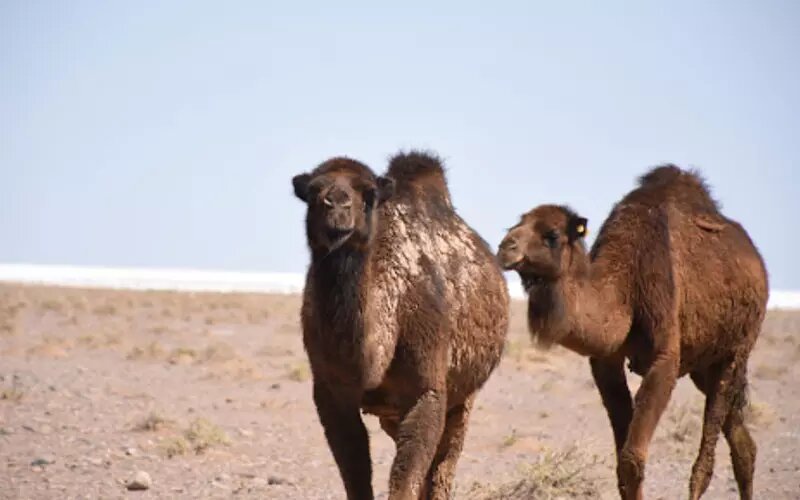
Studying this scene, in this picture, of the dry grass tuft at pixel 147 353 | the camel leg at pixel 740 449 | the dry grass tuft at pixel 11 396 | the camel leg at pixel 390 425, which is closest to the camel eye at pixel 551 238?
the camel leg at pixel 390 425

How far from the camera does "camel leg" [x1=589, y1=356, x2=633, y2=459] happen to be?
10.2m

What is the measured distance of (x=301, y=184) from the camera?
7141 mm

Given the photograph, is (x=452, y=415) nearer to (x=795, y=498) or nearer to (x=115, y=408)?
(x=795, y=498)

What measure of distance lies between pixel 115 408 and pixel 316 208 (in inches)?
443

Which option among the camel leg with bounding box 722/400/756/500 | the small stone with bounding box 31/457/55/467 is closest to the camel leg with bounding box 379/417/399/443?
the camel leg with bounding box 722/400/756/500

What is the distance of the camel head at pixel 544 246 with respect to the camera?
29.8 feet

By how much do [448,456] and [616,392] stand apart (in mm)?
→ 2209

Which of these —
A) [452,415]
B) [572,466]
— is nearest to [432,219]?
[452,415]

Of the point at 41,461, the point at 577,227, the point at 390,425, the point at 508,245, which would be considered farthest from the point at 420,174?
the point at 41,461

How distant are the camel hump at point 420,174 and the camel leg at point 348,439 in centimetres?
170

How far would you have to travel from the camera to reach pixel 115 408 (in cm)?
1730

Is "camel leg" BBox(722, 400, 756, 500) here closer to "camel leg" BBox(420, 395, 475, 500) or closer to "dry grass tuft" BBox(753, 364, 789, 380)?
"camel leg" BBox(420, 395, 475, 500)

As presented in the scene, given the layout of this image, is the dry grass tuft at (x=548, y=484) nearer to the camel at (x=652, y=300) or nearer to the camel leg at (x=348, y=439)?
the camel at (x=652, y=300)

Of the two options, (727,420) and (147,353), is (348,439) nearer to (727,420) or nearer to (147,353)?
(727,420)
